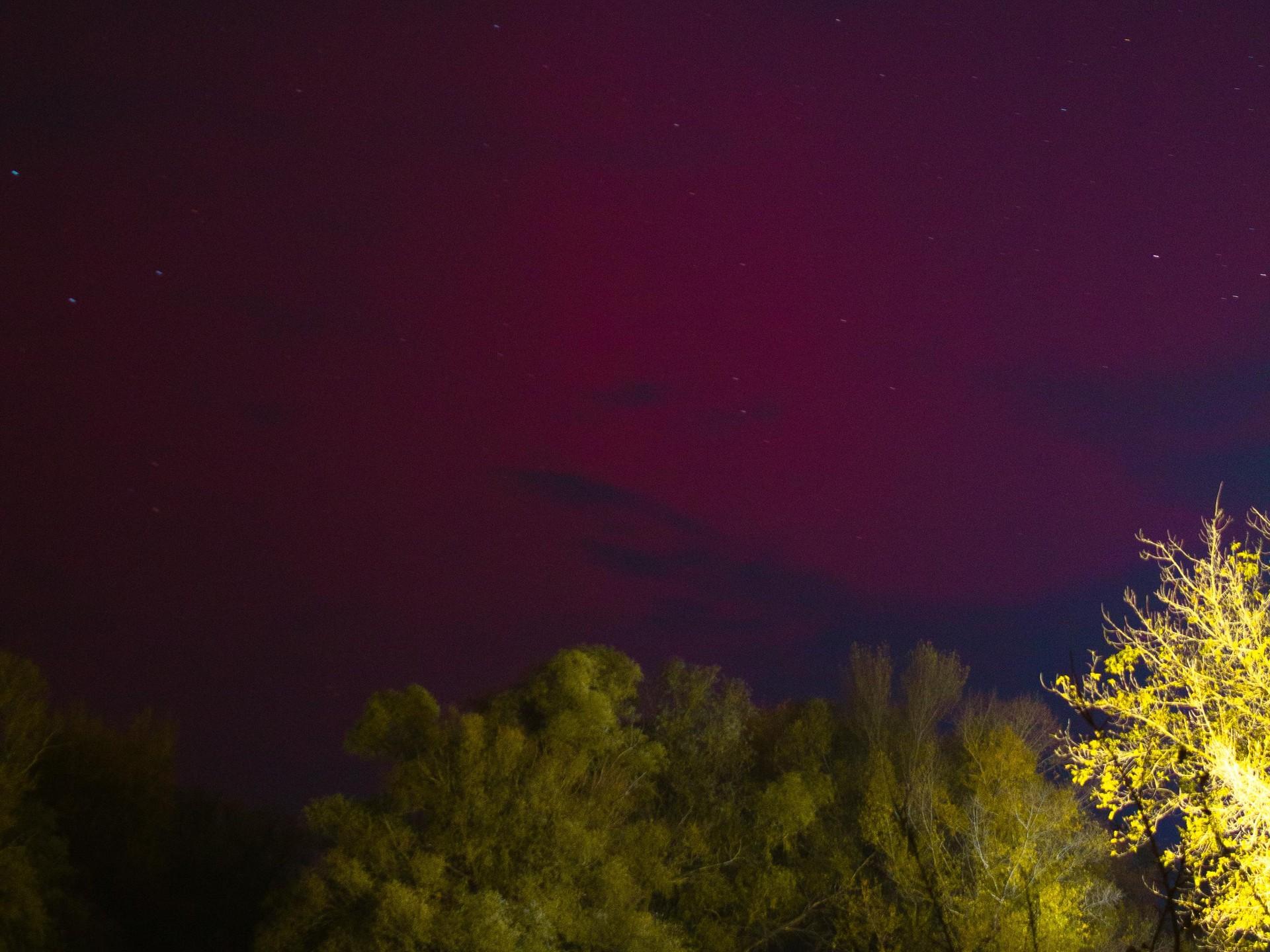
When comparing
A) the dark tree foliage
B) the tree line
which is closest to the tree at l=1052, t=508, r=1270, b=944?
the tree line

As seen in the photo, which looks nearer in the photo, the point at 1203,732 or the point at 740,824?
the point at 1203,732

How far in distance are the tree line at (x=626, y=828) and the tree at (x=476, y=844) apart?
0.07 metres

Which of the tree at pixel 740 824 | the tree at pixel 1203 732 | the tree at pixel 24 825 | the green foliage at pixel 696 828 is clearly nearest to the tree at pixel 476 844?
the green foliage at pixel 696 828

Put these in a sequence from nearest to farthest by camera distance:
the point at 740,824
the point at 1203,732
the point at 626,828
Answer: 1. the point at 1203,732
2. the point at 626,828
3. the point at 740,824

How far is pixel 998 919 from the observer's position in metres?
31.2

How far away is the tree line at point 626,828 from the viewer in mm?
26266

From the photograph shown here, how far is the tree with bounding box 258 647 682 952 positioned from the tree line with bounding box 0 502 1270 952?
0.24 feet

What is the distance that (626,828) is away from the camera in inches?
1335

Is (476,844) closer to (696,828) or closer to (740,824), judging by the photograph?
(696,828)

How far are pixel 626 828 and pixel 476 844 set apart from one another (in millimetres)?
7449

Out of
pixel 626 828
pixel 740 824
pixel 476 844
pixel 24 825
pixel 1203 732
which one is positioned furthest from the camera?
pixel 740 824

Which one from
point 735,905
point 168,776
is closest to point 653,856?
point 735,905

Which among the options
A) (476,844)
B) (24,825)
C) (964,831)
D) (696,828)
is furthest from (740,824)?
(24,825)

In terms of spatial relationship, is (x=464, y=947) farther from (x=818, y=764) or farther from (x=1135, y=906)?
(x=1135, y=906)
